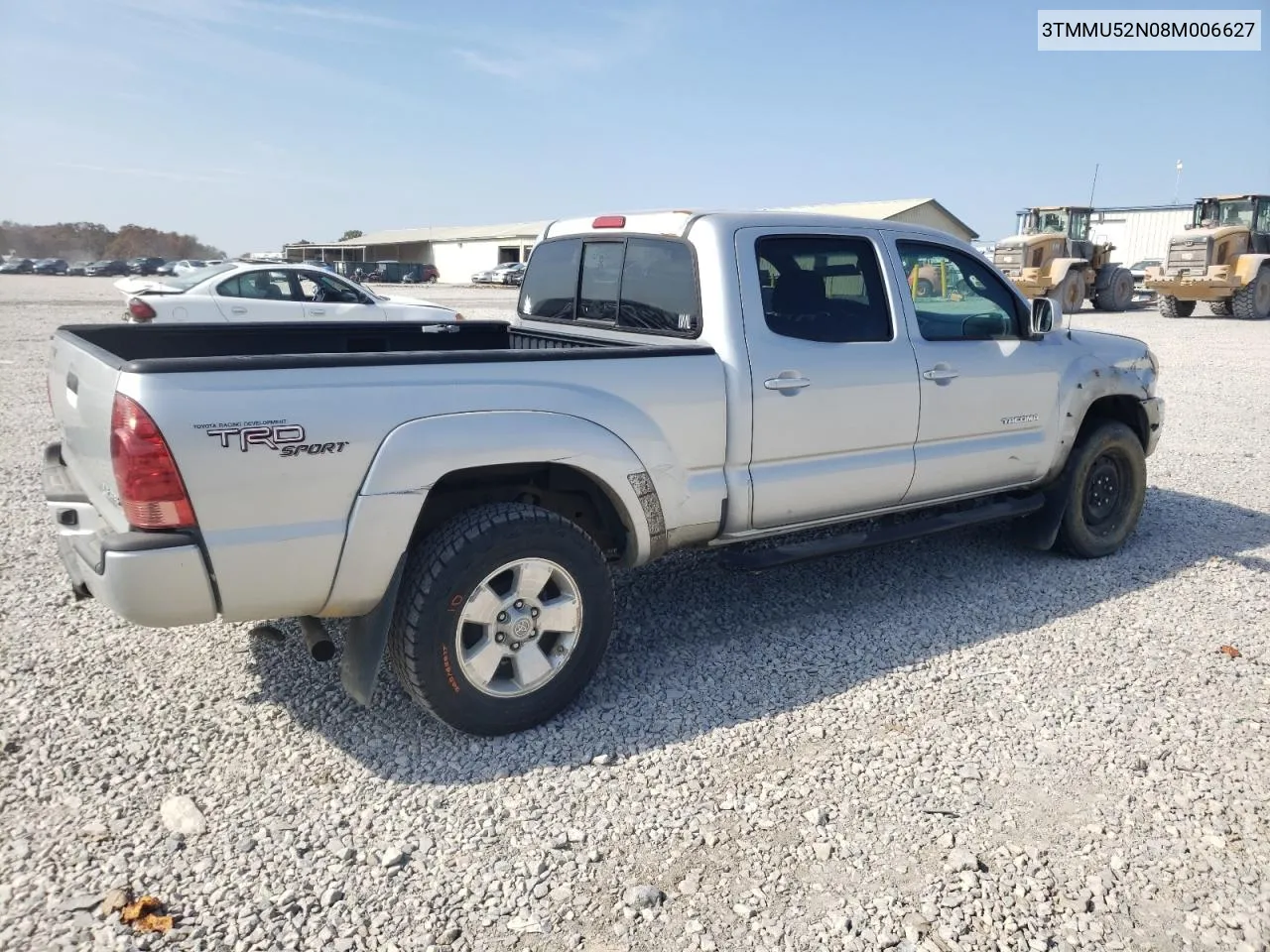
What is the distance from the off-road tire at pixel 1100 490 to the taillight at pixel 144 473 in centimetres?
474

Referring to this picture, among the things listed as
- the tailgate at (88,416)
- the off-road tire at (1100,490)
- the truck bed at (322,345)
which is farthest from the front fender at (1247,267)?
A: the tailgate at (88,416)

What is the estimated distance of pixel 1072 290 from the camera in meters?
25.8

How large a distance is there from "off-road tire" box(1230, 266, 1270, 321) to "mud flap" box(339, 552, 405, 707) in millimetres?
27582

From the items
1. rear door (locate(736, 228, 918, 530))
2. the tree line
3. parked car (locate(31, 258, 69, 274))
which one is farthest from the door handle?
the tree line

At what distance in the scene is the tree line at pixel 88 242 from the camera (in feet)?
311

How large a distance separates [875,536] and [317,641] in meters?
2.66

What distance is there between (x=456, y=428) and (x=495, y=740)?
120cm

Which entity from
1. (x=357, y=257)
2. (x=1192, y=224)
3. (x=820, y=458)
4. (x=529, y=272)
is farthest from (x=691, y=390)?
(x=357, y=257)

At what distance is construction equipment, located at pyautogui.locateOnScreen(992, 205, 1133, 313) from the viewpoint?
25.4 metres

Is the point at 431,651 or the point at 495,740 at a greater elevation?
the point at 431,651

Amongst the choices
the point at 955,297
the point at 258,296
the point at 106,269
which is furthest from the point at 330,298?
the point at 106,269

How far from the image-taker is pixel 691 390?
3.78 meters

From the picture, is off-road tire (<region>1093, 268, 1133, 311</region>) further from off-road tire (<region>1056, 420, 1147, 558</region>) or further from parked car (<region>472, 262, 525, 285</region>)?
parked car (<region>472, 262, 525, 285</region>)

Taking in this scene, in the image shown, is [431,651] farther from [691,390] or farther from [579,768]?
[691,390]
